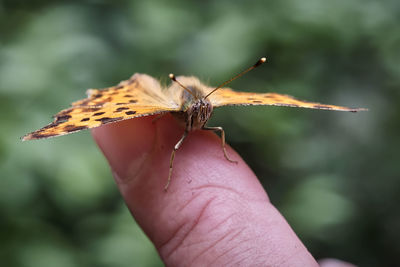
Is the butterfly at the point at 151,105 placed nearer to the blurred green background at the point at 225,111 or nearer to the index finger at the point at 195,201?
the index finger at the point at 195,201

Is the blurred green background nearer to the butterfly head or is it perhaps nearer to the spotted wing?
the spotted wing

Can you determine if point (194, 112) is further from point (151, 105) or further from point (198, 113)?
point (151, 105)

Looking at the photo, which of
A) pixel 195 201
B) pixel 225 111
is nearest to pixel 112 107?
pixel 195 201

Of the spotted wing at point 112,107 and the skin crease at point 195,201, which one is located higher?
the spotted wing at point 112,107

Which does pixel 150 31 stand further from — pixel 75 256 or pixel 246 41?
pixel 75 256

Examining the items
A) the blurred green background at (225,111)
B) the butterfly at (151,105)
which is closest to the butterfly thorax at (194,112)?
the butterfly at (151,105)

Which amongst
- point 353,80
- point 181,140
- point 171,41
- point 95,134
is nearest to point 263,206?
point 181,140

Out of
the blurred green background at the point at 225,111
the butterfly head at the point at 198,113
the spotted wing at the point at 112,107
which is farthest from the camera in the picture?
the blurred green background at the point at 225,111

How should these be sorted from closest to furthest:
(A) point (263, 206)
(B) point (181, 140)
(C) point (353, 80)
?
(A) point (263, 206) < (B) point (181, 140) < (C) point (353, 80)
